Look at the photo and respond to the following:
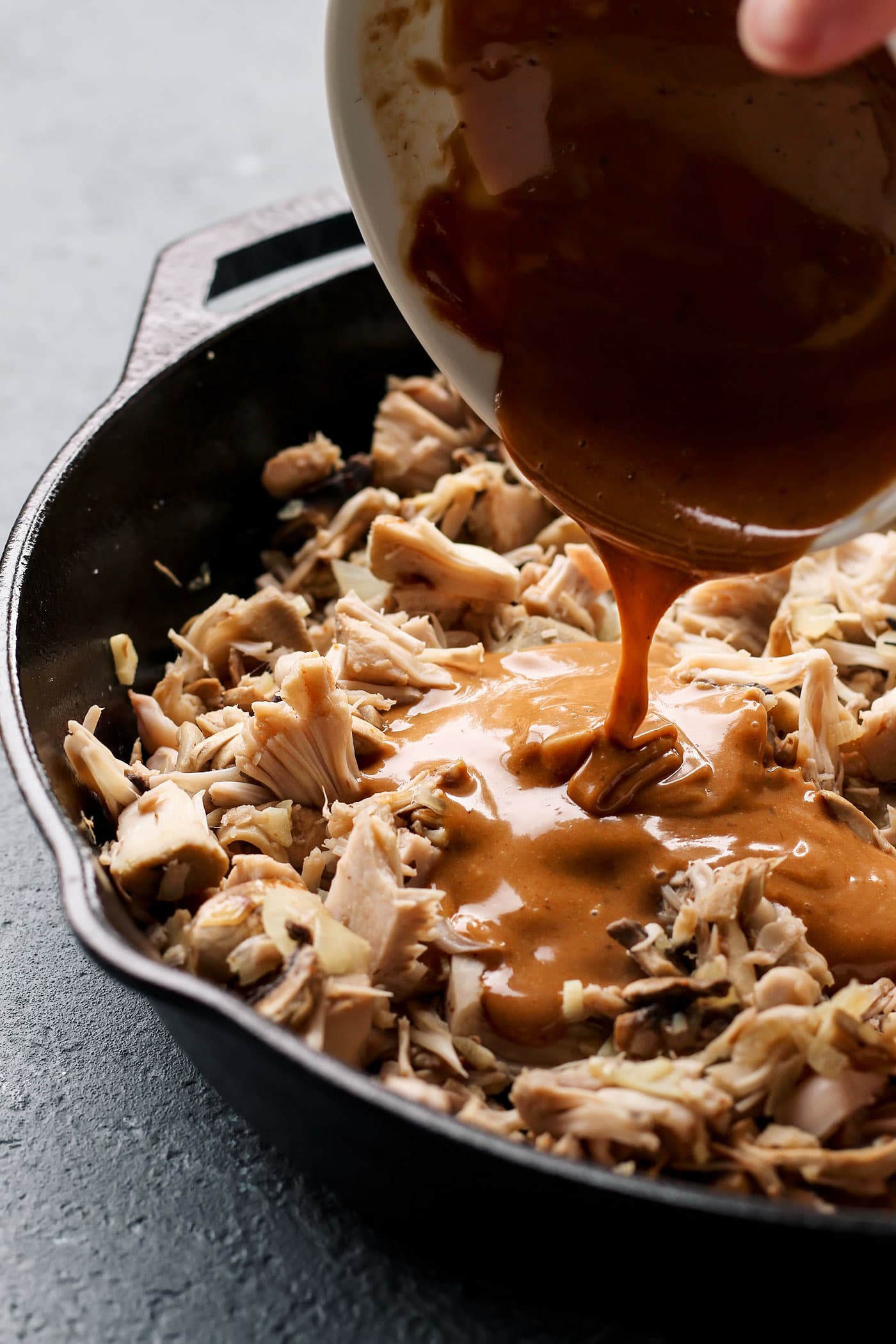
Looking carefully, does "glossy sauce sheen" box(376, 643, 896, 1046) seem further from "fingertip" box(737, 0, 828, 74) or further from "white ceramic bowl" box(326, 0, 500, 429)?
"fingertip" box(737, 0, 828, 74)

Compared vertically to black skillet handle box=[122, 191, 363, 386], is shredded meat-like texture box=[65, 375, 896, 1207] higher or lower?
lower

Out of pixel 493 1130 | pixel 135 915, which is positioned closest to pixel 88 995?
pixel 135 915

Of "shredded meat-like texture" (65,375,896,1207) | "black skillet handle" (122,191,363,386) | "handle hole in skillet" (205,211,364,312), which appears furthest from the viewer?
"handle hole in skillet" (205,211,364,312)

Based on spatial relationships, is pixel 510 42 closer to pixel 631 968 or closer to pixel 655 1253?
pixel 631 968

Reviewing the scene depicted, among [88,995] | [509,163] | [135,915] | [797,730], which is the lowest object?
[88,995]

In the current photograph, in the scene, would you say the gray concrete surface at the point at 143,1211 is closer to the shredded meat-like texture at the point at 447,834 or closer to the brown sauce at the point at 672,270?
the shredded meat-like texture at the point at 447,834

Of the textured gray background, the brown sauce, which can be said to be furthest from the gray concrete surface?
the brown sauce

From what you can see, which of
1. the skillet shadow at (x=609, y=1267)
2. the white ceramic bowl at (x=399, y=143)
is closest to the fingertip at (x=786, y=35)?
the white ceramic bowl at (x=399, y=143)

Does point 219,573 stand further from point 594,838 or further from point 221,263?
point 594,838
